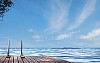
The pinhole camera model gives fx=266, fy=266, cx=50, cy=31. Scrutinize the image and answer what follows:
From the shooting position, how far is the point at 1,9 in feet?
55.6

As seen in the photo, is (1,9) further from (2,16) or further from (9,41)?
(9,41)

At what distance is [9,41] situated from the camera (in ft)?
67.2

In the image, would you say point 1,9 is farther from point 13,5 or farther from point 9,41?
point 9,41

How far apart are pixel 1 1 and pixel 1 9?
594 millimetres

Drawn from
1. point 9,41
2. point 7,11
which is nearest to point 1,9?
point 7,11

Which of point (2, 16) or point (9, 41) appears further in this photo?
point (9, 41)

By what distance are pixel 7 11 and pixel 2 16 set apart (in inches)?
18.1

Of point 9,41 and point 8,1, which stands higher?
point 8,1

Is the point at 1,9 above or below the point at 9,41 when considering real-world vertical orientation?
above

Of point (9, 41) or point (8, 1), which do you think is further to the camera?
point (9, 41)

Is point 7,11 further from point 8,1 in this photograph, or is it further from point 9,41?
point 9,41

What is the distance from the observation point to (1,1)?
54.4ft

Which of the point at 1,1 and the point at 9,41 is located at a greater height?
the point at 1,1

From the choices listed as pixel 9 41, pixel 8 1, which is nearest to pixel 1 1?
pixel 8 1
